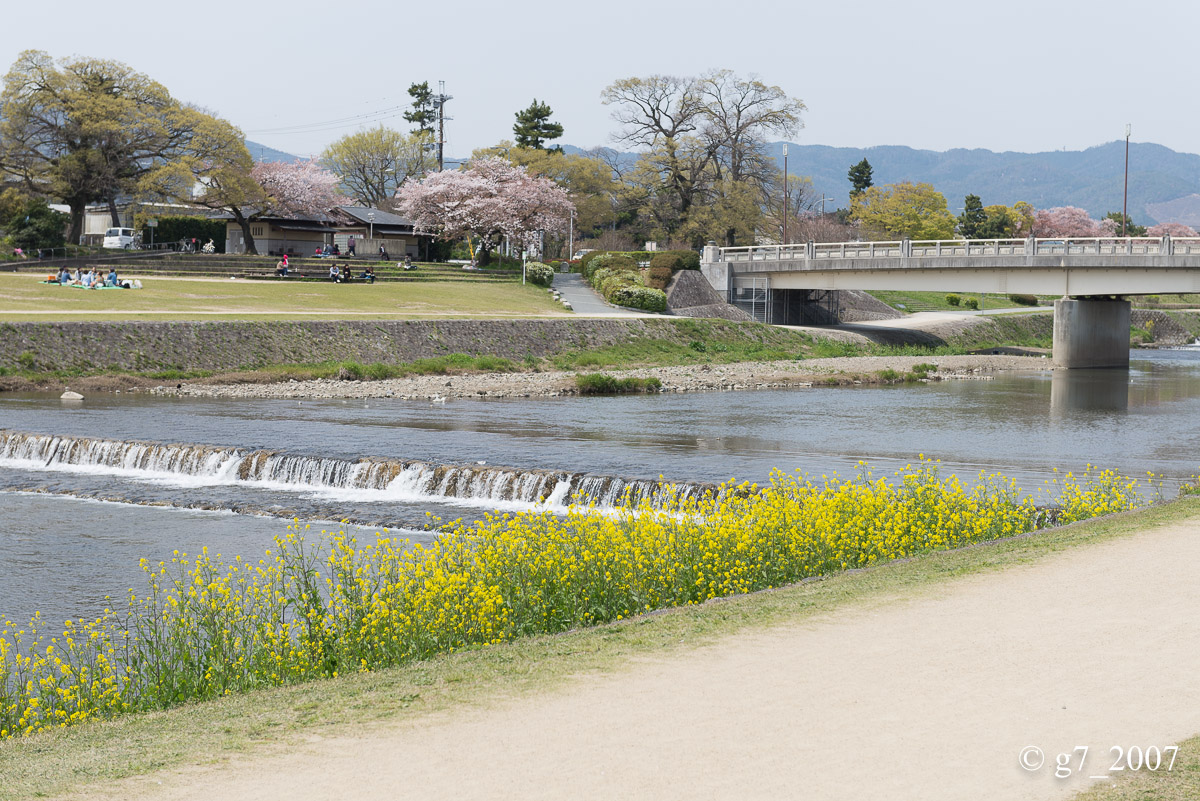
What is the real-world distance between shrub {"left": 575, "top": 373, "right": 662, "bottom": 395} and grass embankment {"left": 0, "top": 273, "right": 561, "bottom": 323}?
11822 mm

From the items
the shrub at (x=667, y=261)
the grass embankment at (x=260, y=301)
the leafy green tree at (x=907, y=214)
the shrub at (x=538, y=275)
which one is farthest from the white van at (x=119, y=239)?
the leafy green tree at (x=907, y=214)

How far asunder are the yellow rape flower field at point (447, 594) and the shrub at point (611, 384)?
26265mm

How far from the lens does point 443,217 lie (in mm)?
82375

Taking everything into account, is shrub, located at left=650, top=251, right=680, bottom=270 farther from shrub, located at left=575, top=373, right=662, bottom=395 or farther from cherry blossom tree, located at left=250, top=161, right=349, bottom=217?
shrub, located at left=575, top=373, right=662, bottom=395

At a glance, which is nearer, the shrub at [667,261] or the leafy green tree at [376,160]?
the shrub at [667,261]

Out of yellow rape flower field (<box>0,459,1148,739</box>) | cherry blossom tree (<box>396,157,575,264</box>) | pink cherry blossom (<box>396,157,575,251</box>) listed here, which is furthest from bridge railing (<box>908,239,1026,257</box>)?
yellow rape flower field (<box>0,459,1148,739</box>)

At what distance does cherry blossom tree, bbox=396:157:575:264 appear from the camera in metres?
80.3

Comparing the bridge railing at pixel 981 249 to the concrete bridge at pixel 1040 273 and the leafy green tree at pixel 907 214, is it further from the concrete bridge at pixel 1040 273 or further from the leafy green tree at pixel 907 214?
the leafy green tree at pixel 907 214

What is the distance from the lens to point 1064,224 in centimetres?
13538

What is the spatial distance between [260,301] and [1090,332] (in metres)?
40.5

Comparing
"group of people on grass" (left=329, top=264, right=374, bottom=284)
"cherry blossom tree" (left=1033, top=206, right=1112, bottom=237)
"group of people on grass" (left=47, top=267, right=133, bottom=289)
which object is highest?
"cherry blossom tree" (left=1033, top=206, right=1112, bottom=237)

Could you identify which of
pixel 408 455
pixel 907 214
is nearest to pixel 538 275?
pixel 907 214

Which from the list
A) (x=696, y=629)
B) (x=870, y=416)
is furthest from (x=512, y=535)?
(x=870, y=416)

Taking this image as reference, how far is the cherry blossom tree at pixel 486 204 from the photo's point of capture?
8031cm
